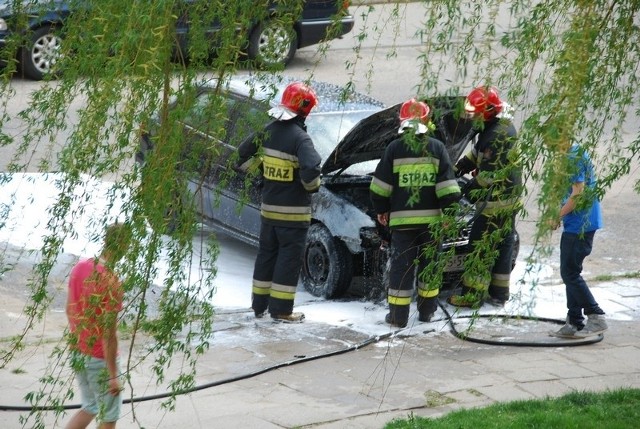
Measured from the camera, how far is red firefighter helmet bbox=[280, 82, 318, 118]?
8.37 meters

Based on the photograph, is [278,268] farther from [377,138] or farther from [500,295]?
[500,295]

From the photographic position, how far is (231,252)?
10.9m

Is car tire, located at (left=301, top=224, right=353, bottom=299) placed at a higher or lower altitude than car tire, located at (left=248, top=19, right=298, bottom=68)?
lower

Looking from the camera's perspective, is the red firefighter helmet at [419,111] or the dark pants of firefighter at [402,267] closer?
the red firefighter helmet at [419,111]

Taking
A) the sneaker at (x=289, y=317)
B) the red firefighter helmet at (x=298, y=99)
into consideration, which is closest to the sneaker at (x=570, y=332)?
the sneaker at (x=289, y=317)

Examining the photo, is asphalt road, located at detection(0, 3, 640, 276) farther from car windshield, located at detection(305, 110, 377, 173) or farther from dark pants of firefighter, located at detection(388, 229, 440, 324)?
dark pants of firefighter, located at detection(388, 229, 440, 324)

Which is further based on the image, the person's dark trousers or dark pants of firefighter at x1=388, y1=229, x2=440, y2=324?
dark pants of firefighter at x1=388, y1=229, x2=440, y2=324

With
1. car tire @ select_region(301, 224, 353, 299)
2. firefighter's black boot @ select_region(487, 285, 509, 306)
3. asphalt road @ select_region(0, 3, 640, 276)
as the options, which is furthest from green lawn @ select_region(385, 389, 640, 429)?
car tire @ select_region(301, 224, 353, 299)

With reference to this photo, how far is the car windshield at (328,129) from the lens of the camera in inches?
379

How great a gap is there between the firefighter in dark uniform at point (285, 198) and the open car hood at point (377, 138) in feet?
1.77

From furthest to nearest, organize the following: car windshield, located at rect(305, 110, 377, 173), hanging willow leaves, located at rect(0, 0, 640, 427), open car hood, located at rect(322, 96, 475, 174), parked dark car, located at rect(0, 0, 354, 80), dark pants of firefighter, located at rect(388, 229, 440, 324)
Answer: car windshield, located at rect(305, 110, 377, 173) < open car hood, located at rect(322, 96, 475, 174) < dark pants of firefighter, located at rect(388, 229, 440, 324) < parked dark car, located at rect(0, 0, 354, 80) < hanging willow leaves, located at rect(0, 0, 640, 427)

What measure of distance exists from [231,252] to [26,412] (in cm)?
428

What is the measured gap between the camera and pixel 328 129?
9.88m

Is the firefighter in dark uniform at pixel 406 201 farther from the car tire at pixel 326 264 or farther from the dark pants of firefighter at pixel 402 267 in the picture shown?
the car tire at pixel 326 264
